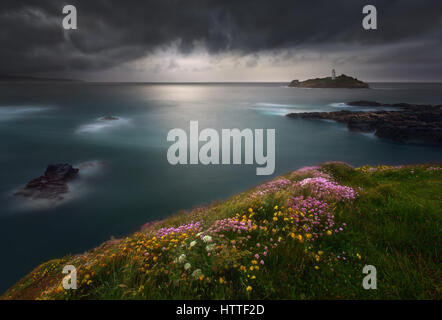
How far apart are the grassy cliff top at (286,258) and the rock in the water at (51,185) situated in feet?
44.9

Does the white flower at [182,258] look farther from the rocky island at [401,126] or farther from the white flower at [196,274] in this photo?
the rocky island at [401,126]

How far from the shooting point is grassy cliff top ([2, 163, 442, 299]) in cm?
341

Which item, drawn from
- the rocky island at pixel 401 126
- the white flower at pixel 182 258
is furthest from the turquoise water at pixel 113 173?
the white flower at pixel 182 258

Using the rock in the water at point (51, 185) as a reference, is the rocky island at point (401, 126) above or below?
above

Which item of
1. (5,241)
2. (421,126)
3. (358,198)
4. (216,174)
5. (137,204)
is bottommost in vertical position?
(5,241)

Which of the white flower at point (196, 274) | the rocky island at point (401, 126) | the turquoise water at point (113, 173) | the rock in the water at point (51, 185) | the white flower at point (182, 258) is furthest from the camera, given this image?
the rocky island at point (401, 126)

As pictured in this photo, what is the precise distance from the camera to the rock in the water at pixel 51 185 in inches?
664

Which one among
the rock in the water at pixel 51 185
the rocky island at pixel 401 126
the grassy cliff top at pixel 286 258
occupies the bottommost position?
the rock in the water at pixel 51 185

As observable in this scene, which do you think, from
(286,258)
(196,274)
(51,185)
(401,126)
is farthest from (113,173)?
(401,126)

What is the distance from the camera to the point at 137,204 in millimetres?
16500

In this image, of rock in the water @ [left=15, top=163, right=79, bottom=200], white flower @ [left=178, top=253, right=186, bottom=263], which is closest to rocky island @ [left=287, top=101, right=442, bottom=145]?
white flower @ [left=178, top=253, right=186, bottom=263]
